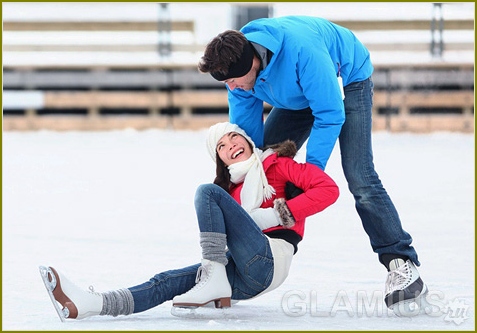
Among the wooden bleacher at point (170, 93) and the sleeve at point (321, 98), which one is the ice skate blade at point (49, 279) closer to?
the sleeve at point (321, 98)

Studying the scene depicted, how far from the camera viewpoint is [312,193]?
8.54 ft

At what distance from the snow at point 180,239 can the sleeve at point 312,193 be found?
30cm

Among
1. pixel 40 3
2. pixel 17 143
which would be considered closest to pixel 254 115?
pixel 17 143

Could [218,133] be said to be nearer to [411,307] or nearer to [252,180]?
[252,180]

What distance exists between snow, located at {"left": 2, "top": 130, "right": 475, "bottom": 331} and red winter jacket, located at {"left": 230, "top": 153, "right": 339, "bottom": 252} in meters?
0.29

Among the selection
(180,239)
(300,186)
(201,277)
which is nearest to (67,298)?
(201,277)

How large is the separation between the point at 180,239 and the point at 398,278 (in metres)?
1.48

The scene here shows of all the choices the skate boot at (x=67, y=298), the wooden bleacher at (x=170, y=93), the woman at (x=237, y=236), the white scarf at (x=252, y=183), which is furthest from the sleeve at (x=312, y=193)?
the wooden bleacher at (x=170, y=93)

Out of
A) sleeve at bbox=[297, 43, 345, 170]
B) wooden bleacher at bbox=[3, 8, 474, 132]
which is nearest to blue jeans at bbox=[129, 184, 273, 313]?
sleeve at bbox=[297, 43, 345, 170]

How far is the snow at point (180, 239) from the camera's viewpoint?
2.60 metres

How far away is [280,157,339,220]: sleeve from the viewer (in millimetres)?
2600

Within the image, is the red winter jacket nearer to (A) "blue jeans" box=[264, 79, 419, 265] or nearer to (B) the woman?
(B) the woman

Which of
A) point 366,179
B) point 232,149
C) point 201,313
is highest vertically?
point 232,149

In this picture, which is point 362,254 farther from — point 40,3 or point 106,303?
point 40,3
